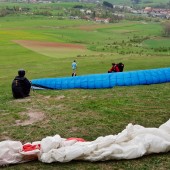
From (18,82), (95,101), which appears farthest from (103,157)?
(18,82)

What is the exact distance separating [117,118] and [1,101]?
229 inches

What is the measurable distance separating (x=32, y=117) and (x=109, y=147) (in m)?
4.40

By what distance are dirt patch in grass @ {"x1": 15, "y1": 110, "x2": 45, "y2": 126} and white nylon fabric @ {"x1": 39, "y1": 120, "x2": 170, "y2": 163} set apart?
3.14 meters

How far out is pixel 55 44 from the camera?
6169 cm

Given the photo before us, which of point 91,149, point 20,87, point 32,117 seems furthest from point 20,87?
point 91,149

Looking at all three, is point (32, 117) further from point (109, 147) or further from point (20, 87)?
point (109, 147)

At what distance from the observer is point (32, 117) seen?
469 inches

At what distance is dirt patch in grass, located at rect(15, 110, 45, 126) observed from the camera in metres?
11.3

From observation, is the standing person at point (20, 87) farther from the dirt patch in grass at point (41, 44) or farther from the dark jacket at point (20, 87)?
the dirt patch in grass at point (41, 44)

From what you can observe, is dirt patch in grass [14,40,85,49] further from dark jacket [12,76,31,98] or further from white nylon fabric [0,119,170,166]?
white nylon fabric [0,119,170,166]

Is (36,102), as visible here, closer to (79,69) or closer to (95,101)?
(95,101)

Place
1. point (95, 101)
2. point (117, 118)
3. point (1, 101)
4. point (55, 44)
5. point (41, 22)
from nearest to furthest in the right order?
point (117, 118) → point (95, 101) → point (1, 101) → point (55, 44) → point (41, 22)

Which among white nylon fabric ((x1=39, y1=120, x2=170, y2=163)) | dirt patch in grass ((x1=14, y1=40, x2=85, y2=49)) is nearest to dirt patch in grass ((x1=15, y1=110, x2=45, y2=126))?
white nylon fabric ((x1=39, y1=120, x2=170, y2=163))

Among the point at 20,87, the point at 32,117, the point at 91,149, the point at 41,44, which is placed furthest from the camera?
the point at 41,44
